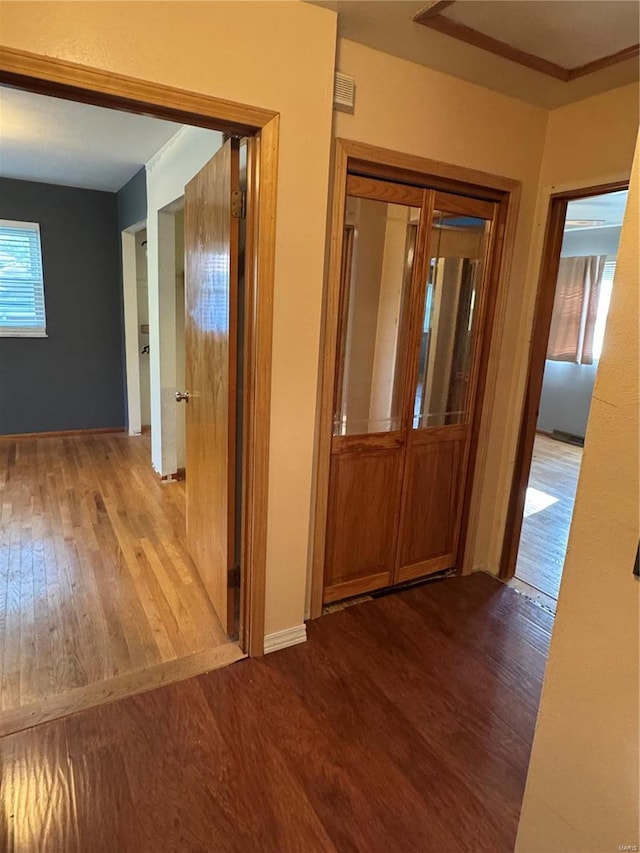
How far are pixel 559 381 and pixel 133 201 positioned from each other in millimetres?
5363

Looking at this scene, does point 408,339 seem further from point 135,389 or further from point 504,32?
point 135,389

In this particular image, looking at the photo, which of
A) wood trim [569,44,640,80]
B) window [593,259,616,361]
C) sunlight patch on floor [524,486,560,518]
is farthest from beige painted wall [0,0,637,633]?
window [593,259,616,361]

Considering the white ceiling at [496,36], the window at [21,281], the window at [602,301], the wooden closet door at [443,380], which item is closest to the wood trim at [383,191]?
the wooden closet door at [443,380]

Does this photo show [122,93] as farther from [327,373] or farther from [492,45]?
[492,45]

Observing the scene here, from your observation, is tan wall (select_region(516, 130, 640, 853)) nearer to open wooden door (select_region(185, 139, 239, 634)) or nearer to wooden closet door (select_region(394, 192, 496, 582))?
open wooden door (select_region(185, 139, 239, 634))

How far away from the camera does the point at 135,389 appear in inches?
209

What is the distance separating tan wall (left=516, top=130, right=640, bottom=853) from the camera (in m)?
0.90

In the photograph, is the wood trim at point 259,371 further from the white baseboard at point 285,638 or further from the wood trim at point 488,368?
the wood trim at point 488,368

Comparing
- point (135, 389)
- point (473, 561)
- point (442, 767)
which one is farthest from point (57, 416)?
point (442, 767)

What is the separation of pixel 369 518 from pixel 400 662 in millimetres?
668

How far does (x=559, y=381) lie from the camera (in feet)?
21.0

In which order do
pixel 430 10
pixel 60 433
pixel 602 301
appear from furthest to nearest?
pixel 602 301
pixel 60 433
pixel 430 10

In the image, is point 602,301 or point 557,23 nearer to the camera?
point 557,23

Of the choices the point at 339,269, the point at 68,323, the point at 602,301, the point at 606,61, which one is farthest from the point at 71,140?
the point at 602,301
